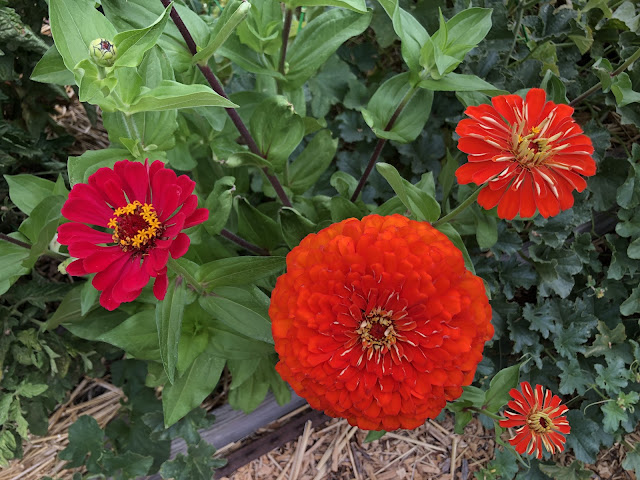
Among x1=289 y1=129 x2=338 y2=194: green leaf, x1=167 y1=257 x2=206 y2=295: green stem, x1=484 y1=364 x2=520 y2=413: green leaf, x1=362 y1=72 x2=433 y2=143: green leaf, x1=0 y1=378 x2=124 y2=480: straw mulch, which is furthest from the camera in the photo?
x1=0 y1=378 x2=124 y2=480: straw mulch

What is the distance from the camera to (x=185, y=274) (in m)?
0.81

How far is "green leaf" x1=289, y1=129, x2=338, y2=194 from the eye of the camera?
117cm

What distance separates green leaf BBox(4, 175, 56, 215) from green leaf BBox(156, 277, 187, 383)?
418 millimetres

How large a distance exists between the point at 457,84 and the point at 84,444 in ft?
3.95

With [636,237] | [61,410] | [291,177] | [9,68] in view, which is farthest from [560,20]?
[61,410]

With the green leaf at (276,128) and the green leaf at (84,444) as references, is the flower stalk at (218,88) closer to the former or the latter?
the green leaf at (276,128)

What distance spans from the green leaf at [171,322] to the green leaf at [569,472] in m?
1.01

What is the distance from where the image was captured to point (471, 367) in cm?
72

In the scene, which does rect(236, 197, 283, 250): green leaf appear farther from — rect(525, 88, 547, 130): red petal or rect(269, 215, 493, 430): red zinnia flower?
rect(525, 88, 547, 130): red petal

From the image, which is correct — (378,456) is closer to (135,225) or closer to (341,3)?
(135,225)

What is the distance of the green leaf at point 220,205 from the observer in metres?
0.89

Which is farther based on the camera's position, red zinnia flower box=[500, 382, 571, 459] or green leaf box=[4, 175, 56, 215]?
green leaf box=[4, 175, 56, 215]

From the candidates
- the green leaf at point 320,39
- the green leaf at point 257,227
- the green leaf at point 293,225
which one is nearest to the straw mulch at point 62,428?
the green leaf at point 257,227

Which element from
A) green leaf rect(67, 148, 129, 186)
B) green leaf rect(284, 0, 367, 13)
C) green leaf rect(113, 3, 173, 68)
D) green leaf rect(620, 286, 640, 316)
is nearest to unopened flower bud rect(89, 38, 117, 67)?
green leaf rect(113, 3, 173, 68)
